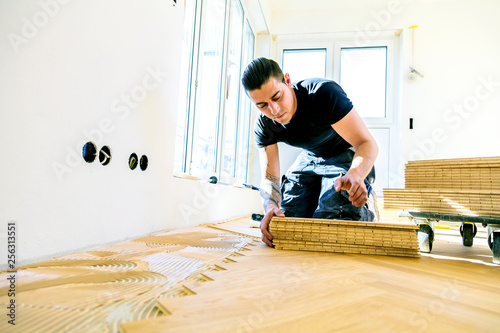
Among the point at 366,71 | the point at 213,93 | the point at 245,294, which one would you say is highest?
the point at 366,71

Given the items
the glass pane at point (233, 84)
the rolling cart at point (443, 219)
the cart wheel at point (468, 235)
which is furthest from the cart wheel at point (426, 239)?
the glass pane at point (233, 84)

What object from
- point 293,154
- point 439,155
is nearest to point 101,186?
point 293,154

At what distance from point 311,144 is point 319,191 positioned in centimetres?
35

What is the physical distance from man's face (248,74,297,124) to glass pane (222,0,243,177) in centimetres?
182

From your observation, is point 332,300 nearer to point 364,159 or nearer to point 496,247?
point 364,159

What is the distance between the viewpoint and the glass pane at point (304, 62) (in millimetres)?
4773

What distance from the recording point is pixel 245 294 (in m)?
0.72

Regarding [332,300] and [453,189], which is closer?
[332,300]

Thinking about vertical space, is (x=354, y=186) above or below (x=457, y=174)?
below

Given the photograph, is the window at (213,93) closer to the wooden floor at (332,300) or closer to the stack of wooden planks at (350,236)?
the stack of wooden planks at (350,236)

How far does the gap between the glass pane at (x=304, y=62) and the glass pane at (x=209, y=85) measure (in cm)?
186

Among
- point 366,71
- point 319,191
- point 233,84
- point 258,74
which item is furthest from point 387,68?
point 258,74

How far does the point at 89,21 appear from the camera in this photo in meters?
1.20

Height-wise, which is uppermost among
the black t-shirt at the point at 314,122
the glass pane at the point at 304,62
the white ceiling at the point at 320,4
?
the white ceiling at the point at 320,4
